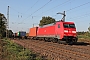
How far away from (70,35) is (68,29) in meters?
0.91

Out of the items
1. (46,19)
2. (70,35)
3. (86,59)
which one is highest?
(46,19)

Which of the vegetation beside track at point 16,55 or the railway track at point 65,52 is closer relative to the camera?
the vegetation beside track at point 16,55

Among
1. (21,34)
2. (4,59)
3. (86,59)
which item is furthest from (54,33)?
(21,34)

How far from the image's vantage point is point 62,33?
25.6 metres

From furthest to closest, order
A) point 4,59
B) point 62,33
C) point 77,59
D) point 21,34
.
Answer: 1. point 21,34
2. point 62,33
3. point 77,59
4. point 4,59

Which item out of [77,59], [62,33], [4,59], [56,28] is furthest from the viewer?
[56,28]

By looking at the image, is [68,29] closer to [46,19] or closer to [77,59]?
[77,59]

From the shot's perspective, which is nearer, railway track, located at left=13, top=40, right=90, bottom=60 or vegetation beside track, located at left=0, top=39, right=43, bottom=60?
vegetation beside track, located at left=0, top=39, right=43, bottom=60

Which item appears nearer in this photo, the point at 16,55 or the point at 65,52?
the point at 16,55

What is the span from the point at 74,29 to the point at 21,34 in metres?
42.7

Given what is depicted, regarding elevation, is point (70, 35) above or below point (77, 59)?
above

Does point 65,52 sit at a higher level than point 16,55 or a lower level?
lower

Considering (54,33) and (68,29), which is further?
(54,33)

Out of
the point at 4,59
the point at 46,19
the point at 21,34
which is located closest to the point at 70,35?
the point at 4,59
